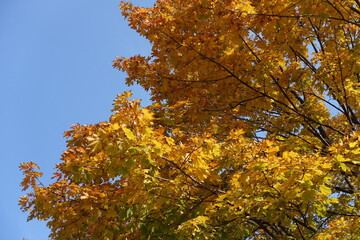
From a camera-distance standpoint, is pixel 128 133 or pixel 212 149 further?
pixel 212 149

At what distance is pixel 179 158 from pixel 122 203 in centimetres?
112

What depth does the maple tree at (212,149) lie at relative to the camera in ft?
11.7

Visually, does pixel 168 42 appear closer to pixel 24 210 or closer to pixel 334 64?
pixel 334 64

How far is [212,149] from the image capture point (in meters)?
3.96

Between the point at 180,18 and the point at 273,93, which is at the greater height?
the point at 180,18

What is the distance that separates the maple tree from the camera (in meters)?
3.56

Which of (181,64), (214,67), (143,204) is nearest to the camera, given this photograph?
(143,204)

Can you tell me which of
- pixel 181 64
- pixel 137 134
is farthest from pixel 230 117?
pixel 137 134

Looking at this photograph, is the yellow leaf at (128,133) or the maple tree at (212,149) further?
the maple tree at (212,149)

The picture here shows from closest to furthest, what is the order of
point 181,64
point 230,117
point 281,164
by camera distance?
point 281,164 → point 181,64 → point 230,117

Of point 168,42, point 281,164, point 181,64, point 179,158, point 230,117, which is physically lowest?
point 281,164

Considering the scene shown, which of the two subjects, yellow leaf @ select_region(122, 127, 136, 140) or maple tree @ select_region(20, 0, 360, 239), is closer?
yellow leaf @ select_region(122, 127, 136, 140)

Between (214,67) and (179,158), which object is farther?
(214,67)

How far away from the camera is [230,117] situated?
631cm
